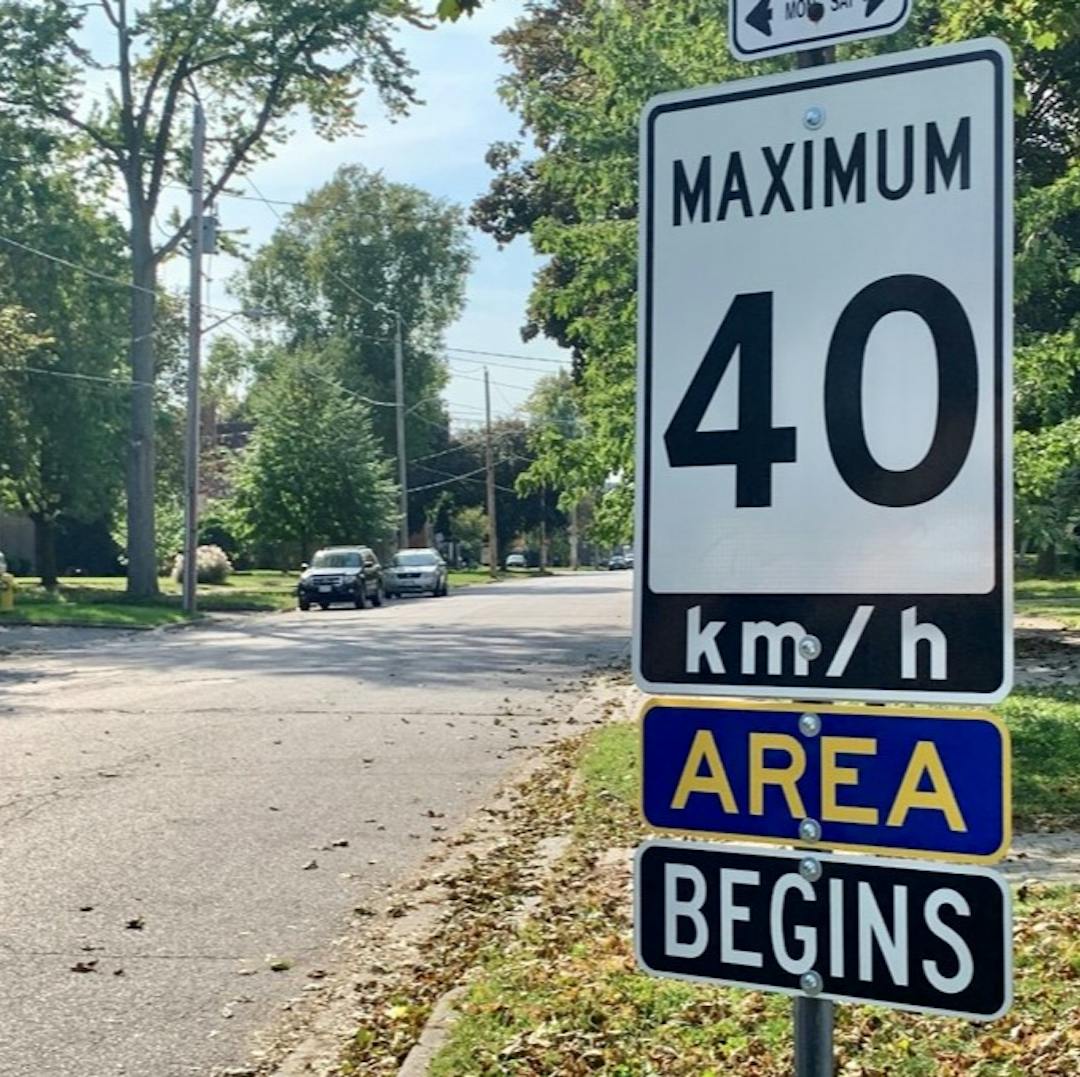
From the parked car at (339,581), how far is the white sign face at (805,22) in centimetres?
3579

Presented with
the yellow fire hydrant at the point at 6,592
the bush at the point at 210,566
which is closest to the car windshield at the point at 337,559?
the yellow fire hydrant at the point at 6,592

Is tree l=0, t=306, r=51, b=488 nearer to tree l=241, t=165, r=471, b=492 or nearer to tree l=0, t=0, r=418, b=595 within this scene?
tree l=0, t=0, r=418, b=595

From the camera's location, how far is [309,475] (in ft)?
175

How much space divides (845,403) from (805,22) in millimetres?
643

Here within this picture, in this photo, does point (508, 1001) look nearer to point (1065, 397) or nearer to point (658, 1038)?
point (658, 1038)

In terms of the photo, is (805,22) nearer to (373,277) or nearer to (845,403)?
(845,403)

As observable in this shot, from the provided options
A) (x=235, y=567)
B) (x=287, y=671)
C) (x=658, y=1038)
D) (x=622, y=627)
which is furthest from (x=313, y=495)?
(x=658, y=1038)

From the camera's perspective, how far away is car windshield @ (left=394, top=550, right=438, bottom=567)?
4769 centimetres

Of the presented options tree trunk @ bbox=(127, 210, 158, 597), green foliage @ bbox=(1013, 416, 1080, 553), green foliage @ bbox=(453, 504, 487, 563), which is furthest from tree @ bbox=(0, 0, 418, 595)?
green foliage @ bbox=(453, 504, 487, 563)

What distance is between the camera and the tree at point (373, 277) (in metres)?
73.8

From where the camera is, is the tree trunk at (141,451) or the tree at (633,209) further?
the tree trunk at (141,451)

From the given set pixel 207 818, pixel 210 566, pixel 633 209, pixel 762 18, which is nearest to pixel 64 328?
pixel 210 566

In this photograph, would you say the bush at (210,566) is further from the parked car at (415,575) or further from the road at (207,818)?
the road at (207,818)

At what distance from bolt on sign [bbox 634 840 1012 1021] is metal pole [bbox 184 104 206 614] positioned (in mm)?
31809
